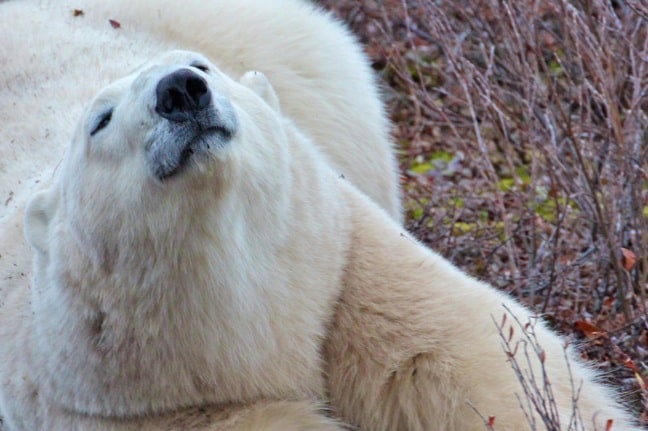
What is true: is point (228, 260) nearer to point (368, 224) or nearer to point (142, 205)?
point (142, 205)

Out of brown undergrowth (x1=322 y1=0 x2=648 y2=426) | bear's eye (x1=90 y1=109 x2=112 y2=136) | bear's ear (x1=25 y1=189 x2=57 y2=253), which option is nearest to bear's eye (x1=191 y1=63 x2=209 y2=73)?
bear's eye (x1=90 y1=109 x2=112 y2=136)

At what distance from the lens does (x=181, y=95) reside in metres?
2.89

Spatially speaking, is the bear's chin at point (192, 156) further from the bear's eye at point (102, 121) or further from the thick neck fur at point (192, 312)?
the bear's eye at point (102, 121)

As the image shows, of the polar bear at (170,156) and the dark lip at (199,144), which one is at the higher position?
the dark lip at (199,144)

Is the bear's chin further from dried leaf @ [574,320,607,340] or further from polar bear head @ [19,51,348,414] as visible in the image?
dried leaf @ [574,320,607,340]

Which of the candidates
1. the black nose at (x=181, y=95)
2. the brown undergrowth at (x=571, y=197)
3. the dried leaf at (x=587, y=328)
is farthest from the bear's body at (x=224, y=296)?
the dried leaf at (x=587, y=328)

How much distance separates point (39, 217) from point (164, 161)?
0.76 meters

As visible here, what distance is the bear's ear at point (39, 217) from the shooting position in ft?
11.4

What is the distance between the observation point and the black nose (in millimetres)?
2869

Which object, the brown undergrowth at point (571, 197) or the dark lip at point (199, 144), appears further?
the brown undergrowth at point (571, 197)

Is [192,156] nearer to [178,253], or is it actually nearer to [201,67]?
[178,253]

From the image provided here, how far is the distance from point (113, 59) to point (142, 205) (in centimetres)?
174

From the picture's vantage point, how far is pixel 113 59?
463 cm

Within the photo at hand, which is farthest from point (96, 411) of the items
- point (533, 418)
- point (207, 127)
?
point (533, 418)
